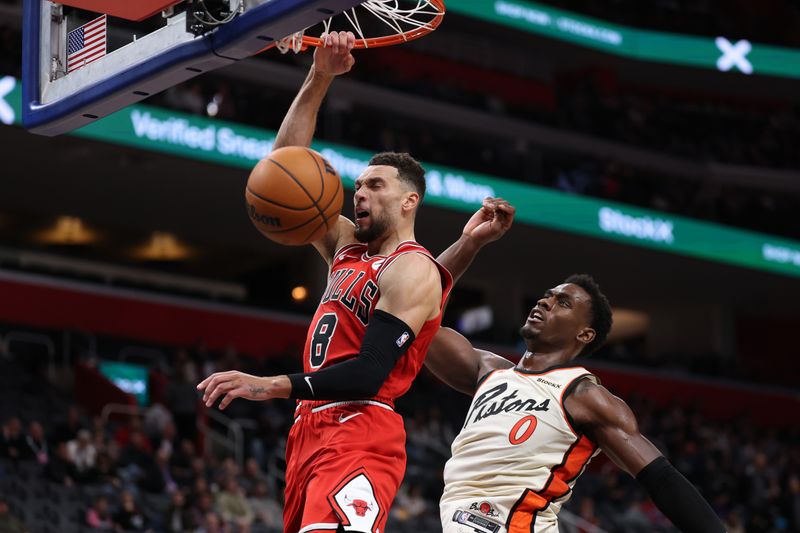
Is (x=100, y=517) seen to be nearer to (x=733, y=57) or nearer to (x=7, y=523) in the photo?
(x=7, y=523)

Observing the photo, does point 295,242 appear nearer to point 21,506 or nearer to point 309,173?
point 309,173

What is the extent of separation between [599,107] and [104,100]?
70.5ft

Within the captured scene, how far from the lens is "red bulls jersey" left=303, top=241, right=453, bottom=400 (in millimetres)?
4742

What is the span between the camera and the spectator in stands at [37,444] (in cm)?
1207

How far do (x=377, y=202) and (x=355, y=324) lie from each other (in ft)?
1.63

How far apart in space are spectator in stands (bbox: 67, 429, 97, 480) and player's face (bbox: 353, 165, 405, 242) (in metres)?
7.96

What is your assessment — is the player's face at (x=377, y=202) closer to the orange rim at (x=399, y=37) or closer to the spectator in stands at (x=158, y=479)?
the orange rim at (x=399, y=37)

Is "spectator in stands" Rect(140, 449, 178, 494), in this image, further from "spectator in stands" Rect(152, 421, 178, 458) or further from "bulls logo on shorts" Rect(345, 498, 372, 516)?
"bulls logo on shorts" Rect(345, 498, 372, 516)

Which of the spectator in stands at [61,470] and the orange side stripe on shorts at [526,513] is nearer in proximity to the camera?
the orange side stripe on shorts at [526,513]

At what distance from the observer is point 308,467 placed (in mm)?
4637

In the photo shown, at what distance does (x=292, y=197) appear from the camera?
179 inches

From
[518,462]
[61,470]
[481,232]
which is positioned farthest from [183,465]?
[518,462]

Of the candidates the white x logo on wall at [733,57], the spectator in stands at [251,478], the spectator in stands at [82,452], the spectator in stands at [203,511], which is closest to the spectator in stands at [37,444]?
the spectator in stands at [82,452]

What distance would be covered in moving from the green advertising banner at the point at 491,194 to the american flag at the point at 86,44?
11909mm
